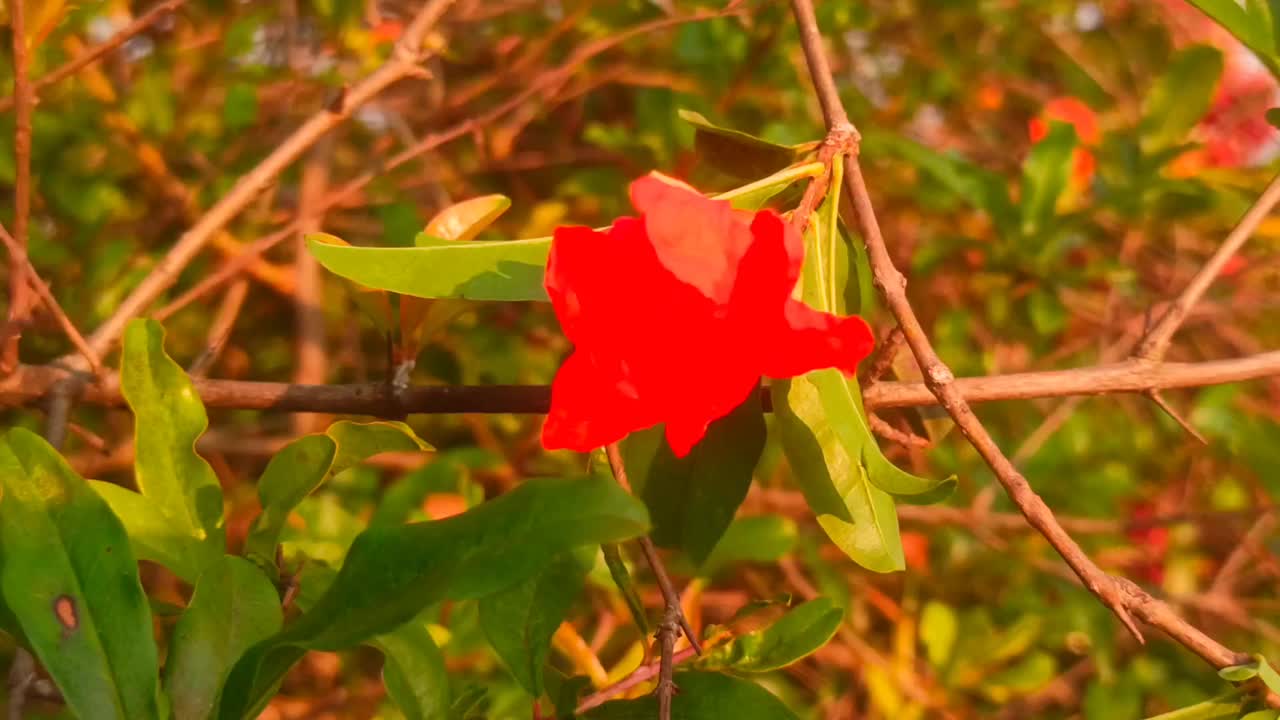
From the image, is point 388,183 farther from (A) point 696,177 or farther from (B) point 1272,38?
(B) point 1272,38

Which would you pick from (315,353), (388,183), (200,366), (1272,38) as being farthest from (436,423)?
(1272,38)

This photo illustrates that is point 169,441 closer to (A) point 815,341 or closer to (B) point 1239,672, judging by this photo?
(A) point 815,341

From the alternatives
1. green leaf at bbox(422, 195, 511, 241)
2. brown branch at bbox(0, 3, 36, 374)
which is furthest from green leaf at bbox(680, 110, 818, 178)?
brown branch at bbox(0, 3, 36, 374)

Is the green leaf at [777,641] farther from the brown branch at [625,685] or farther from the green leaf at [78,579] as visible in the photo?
the green leaf at [78,579]

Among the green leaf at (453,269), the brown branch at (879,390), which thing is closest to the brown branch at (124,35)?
the brown branch at (879,390)

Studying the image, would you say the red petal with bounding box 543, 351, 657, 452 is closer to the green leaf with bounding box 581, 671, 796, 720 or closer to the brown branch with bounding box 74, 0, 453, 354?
the green leaf with bounding box 581, 671, 796, 720
